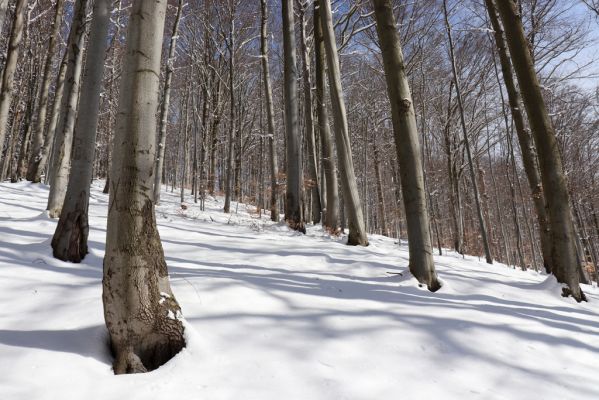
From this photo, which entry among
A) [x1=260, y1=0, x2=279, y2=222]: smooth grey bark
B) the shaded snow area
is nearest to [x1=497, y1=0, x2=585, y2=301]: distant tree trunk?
the shaded snow area

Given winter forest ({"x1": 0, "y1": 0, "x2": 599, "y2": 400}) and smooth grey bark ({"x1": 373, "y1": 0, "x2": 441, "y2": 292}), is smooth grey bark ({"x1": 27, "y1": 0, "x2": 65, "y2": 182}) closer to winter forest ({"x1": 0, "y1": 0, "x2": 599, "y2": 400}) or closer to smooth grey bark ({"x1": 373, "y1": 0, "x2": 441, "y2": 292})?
winter forest ({"x1": 0, "y1": 0, "x2": 599, "y2": 400})

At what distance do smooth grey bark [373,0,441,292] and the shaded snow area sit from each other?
426mm

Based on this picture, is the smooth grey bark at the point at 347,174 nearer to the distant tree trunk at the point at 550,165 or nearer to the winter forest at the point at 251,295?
the winter forest at the point at 251,295

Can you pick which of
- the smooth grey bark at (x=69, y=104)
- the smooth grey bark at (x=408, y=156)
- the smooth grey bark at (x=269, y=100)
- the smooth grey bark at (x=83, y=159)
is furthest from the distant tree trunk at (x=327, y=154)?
the smooth grey bark at (x=83, y=159)

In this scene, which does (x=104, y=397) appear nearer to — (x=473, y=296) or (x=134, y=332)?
(x=134, y=332)

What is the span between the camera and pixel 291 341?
2031mm

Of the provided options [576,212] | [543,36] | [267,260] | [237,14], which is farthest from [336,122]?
[576,212]

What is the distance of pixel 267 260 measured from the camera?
4.36 m

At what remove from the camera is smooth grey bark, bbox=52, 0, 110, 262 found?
3252 mm

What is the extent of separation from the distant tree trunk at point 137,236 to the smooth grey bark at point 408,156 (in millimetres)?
2962

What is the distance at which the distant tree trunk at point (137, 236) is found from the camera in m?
1.73

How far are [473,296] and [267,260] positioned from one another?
2.45m

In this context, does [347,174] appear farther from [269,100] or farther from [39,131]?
[39,131]

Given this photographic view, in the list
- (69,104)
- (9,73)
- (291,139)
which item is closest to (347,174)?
(291,139)
